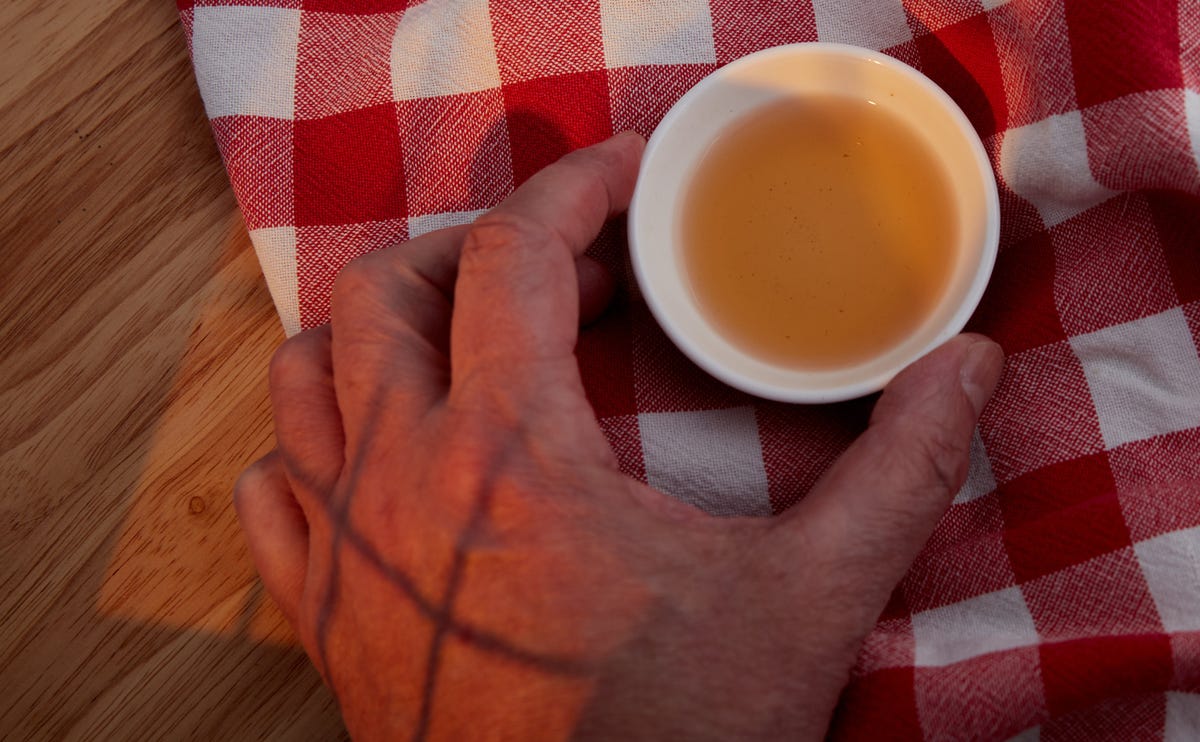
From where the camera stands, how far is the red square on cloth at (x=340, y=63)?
0.85 m

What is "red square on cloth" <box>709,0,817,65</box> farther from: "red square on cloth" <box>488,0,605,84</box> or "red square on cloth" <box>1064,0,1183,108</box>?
"red square on cloth" <box>1064,0,1183,108</box>

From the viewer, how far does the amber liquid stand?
31.5 inches

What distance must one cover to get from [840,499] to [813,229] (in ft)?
0.96

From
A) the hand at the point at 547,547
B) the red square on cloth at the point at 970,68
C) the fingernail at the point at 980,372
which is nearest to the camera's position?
the hand at the point at 547,547

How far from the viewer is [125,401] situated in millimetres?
835

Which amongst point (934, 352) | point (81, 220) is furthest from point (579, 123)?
point (81, 220)

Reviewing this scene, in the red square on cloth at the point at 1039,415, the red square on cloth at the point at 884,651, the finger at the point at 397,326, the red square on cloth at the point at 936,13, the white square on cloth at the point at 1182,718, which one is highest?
the red square on cloth at the point at 936,13

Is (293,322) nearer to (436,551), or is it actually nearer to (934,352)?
(436,551)

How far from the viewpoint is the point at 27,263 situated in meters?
0.85

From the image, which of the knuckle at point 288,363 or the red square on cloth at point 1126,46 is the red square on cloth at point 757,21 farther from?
the knuckle at point 288,363

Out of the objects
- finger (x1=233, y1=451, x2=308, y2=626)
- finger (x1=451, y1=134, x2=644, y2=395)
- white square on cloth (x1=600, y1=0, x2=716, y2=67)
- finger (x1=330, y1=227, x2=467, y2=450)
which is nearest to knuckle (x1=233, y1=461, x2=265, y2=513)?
finger (x1=233, y1=451, x2=308, y2=626)

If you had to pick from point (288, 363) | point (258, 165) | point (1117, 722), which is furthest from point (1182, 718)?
point (258, 165)

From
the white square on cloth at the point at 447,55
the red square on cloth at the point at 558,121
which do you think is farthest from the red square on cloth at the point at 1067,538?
the white square on cloth at the point at 447,55

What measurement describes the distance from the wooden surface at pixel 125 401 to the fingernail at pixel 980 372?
0.58m
